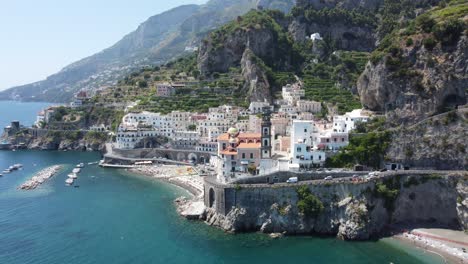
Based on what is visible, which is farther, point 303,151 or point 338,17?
point 338,17

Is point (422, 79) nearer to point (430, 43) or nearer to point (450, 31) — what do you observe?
point (430, 43)

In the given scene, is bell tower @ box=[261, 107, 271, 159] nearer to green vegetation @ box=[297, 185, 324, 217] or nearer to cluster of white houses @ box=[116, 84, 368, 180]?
cluster of white houses @ box=[116, 84, 368, 180]

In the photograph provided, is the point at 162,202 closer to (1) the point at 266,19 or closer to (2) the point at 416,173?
(2) the point at 416,173

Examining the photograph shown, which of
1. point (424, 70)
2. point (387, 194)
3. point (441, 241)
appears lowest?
point (441, 241)

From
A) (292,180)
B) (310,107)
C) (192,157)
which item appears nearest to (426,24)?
(310,107)

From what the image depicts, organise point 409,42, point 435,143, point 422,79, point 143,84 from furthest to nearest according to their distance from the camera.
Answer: point 143,84, point 409,42, point 422,79, point 435,143

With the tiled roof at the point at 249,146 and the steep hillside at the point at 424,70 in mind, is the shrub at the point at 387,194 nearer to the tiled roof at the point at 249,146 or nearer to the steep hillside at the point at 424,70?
the steep hillside at the point at 424,70

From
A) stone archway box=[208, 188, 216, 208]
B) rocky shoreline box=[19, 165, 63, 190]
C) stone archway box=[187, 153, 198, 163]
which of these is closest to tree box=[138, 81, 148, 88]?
rocky shoreline box=[19, 165, 63, 190]

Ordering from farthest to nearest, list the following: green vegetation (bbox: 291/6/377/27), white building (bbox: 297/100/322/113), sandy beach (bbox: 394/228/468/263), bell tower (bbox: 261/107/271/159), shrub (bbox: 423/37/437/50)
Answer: green vegetation (bbox: 291/6/377/27) < white building (bbox: 297/100/322/113) < shrub (bbox: 423/37/437/50) < bell tower (bbox: 261/107/271/159) < sandy beach (bbox: 394/228/468/263)
